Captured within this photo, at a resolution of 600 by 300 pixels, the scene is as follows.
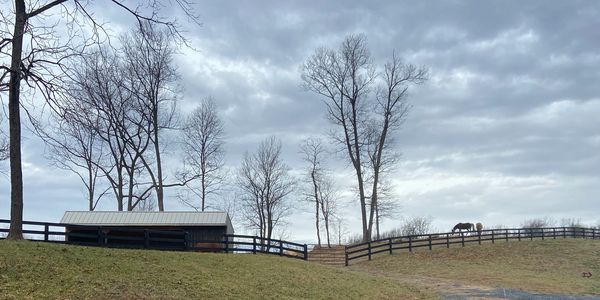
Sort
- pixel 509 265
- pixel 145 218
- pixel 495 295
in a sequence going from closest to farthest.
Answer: pixel 495 295
pixel 145 218
pixel 509 265

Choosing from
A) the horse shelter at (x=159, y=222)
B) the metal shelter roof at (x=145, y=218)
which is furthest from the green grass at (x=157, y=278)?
the metal shelter roof at (x=145, y=218)

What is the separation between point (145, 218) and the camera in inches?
1074

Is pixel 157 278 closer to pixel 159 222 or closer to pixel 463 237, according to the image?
pixel 159 222

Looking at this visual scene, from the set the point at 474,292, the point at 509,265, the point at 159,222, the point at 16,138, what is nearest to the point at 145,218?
the point at 159,222

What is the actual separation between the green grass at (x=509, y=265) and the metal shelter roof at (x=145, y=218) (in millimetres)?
8331

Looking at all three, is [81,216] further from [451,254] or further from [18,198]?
[451,254]

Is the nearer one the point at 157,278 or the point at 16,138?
the point at 157,278

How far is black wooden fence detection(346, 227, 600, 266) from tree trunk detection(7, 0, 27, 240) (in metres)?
19.8

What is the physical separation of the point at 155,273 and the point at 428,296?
30.1 ft

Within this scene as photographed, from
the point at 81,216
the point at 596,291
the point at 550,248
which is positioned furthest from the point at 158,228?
the point at 550,248

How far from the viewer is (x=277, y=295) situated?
14.2 meters

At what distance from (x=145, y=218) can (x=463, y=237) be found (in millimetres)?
20799

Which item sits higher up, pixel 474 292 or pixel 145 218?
pixel 145 218

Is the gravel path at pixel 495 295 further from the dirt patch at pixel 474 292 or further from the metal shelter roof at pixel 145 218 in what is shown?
the metal shelter roof at pixel 145 218
